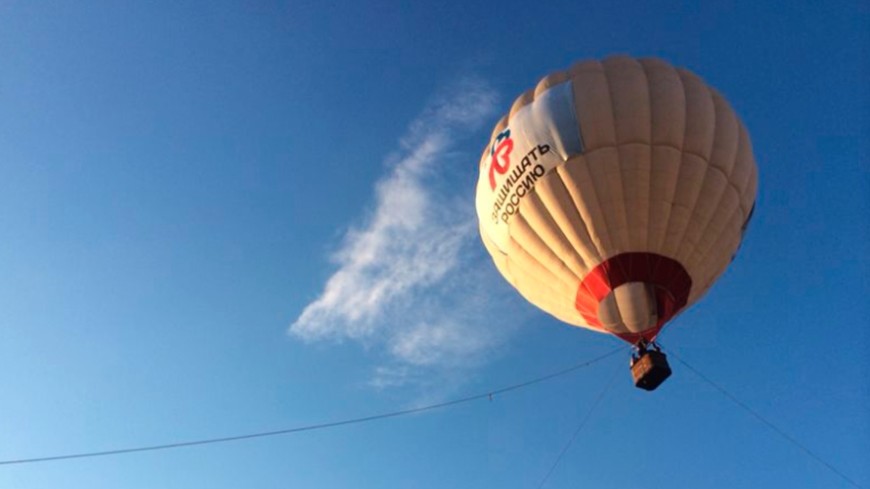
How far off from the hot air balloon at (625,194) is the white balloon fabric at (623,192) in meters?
0.02

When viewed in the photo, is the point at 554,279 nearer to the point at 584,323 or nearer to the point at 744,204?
the point at 584,323

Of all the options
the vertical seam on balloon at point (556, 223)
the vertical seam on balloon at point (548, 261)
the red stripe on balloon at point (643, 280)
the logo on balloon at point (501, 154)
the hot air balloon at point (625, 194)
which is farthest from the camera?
the logo on balloon at point (501, 154)

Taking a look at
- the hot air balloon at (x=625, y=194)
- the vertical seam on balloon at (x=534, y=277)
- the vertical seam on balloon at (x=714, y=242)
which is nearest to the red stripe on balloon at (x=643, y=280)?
the hot air balloon at (x=625, y=194)

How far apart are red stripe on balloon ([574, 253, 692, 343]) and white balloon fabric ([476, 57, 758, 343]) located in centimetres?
2

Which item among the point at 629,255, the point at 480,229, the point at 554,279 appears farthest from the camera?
the point at 480,229

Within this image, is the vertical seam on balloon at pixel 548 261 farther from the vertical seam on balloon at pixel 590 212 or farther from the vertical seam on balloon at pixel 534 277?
the vertical seam on balloon at pixel 590 212

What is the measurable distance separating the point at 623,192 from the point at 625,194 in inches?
1.9

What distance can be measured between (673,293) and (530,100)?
14.0 ft

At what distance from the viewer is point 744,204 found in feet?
39.9

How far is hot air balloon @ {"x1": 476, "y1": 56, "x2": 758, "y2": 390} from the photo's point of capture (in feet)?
37.1

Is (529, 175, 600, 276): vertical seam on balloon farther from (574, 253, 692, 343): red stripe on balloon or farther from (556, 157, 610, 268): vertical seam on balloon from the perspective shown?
(574, 253, 692, 343): red stripe on balloon

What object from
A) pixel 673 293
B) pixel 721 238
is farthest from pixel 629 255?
pixel 721 238

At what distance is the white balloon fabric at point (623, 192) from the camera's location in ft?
37.1

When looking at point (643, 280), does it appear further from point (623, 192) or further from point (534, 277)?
point (534, 277)
